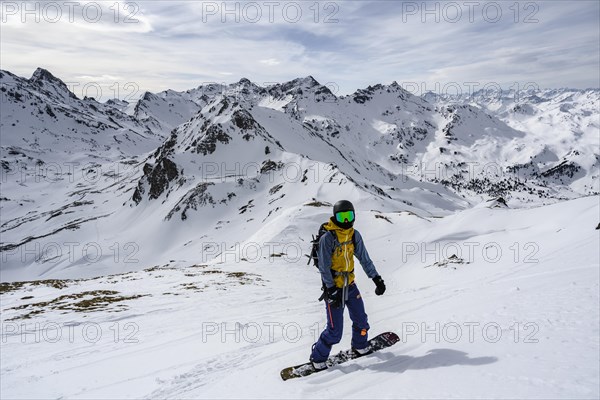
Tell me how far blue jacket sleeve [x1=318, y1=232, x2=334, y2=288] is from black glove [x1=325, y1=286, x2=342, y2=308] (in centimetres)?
10

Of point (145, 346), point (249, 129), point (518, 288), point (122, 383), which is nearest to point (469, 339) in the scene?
point (518, 288)

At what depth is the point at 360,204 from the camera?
6500cm

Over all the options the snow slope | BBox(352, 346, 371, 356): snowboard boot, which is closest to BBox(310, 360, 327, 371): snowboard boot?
the snow slope

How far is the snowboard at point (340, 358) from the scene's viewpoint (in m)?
6.75

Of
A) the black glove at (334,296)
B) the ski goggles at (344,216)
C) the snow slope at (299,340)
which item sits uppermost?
the ski goggles at (344,216)

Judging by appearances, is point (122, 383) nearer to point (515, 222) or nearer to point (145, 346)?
point (145, 346)

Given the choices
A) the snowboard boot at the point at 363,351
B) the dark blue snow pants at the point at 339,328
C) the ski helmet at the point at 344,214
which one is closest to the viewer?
the ski helmet at the point at 344,214

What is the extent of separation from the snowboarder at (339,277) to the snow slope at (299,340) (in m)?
0.56

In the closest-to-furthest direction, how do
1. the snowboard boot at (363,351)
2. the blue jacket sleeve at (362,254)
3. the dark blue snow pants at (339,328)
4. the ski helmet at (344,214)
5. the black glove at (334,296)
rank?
1. the ski helmet at (344,214)
2. the black glove at (334,296)
3. the dark blue snow pants at (339,328)
4. the blue jacket sleeve at (362,254)
5. the snowboard boot at (363,351)

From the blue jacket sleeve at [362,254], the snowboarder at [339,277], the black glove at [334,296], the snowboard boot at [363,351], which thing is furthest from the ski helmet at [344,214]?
the snowboard boot at [363,351]

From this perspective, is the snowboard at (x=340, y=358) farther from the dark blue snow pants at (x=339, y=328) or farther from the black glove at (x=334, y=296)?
the black glove at (x=334, y=296)

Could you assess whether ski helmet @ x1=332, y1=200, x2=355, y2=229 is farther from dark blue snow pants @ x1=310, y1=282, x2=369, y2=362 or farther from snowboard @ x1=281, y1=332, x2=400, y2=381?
snowboard @ x1=281, y1=332, x2=400, y2=381

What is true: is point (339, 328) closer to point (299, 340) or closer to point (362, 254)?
point (362, 254)

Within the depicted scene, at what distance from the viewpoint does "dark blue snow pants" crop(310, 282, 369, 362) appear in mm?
6957
